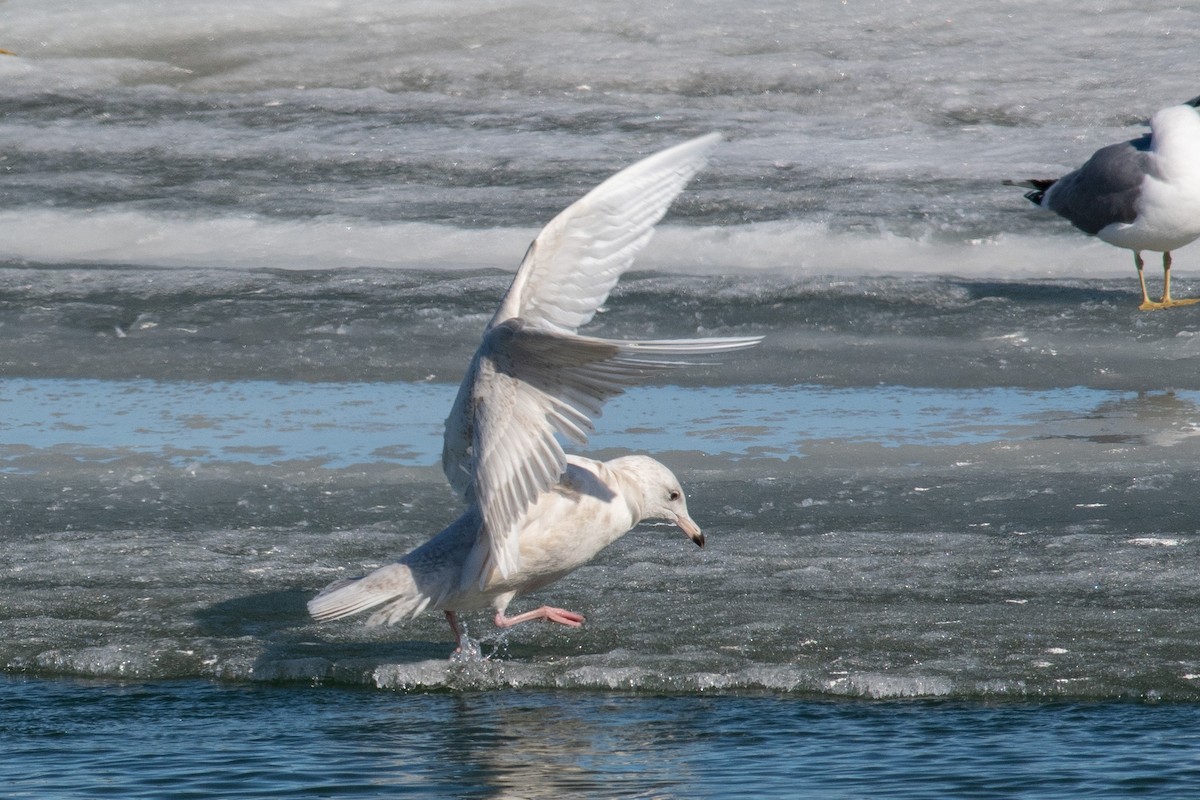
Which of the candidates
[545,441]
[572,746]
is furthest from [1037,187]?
[572,746]

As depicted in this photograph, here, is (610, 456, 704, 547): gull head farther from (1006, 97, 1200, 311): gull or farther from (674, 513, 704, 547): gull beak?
(1006, 97, 1200, 311): gull

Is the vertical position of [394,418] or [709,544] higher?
[394,418]

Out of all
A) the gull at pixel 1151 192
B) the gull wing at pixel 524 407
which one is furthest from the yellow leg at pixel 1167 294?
the gull wing at pixel 524 407

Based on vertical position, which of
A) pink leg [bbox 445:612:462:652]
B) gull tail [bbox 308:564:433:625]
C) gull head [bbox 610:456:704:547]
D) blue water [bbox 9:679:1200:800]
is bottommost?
blue water [bbox 9:679:1200:800]

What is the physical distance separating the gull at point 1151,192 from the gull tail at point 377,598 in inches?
221

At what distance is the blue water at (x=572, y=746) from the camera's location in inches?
149

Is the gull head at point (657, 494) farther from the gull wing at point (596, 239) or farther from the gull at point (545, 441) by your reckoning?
the gull wing at point (596, 239)

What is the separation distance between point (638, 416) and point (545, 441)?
296cm

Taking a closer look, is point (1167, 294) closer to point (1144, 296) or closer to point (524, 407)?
point (1144, 296)

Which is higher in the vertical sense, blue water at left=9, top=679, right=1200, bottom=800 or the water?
the water

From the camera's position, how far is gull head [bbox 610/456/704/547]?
486cm

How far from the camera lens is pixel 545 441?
171 inches

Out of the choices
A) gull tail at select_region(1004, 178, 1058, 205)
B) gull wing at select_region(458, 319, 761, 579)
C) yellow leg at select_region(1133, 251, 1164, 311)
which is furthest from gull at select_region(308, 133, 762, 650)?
gull tail at select_region(1004, 178, 1058, 205)

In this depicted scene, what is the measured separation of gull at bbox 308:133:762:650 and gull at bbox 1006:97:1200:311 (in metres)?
4.89
